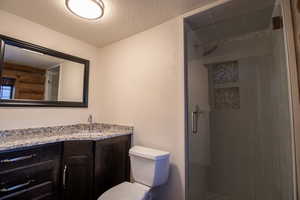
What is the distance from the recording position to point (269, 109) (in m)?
1.66

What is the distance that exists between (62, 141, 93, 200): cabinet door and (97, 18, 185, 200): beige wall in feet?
1.93

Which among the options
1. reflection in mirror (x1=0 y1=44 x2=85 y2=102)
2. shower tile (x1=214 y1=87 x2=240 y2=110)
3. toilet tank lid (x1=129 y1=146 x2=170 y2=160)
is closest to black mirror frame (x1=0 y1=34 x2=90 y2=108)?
reflection in mirror (x1=0 y1=44 x2=85 y2=102)

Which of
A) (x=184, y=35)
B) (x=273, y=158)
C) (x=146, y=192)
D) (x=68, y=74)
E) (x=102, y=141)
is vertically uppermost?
(x=184, y=35)

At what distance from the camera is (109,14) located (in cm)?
153

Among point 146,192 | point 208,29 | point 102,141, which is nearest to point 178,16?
point 208,29

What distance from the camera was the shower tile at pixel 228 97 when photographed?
73.6 inches

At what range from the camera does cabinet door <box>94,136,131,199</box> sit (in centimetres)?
152

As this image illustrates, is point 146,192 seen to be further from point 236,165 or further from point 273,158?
point 273,158

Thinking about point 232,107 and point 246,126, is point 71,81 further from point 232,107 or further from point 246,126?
point 246,126

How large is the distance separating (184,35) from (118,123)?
1383 mm

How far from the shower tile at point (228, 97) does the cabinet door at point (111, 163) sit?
1274 mm

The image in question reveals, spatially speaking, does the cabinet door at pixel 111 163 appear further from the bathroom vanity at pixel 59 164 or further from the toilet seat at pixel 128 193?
the toilet seat at pixel 128 193

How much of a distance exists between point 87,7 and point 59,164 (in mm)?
1496

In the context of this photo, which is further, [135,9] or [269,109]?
[269,109]
